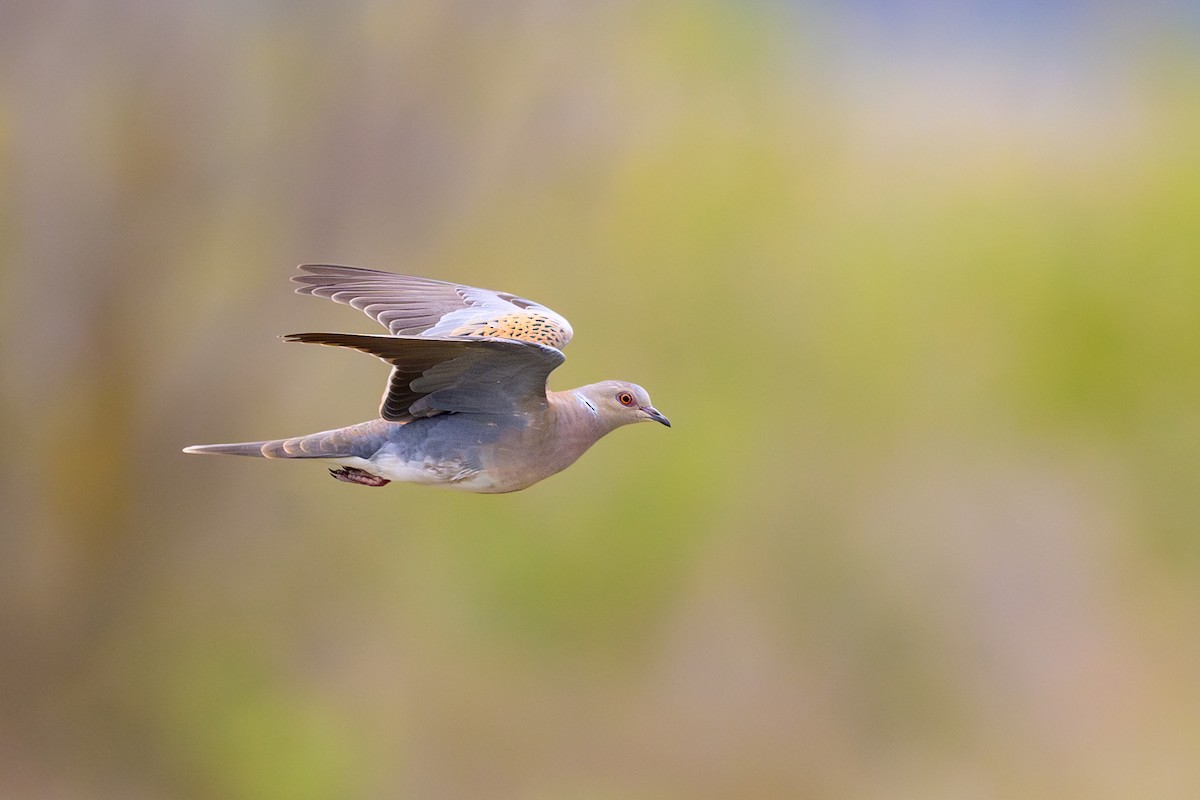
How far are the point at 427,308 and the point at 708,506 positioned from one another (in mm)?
2969

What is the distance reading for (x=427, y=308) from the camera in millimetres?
2525

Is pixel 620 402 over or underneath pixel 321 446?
over

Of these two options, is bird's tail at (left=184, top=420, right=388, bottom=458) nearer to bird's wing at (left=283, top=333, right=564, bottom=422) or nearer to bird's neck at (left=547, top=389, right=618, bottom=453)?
bird's wing at (left=283, top=333, right=564, bottom=422)

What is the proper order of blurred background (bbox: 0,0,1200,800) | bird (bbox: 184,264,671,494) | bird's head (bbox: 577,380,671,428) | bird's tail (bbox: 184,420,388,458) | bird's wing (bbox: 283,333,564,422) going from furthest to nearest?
1. blurred background (bbox: 0,0,1200,800)
2. bird's head (bbox: 577,380,671,428)
3. bird's tail (bbox: 184,420,388,458)
4. bird (bbox: 184,264,671,494)
5. bird's wing (bbox: 283,333,564,422)

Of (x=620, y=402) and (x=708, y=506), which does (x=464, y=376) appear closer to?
(x=620, y=402)

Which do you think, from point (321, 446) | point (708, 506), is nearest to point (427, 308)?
point (321, 446)

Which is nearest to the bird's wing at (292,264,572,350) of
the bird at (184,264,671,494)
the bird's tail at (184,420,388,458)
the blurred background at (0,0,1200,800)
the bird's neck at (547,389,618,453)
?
the bird at (184,264,671,494)

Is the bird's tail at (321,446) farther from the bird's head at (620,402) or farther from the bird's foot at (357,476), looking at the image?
the bird's head at (620,402)

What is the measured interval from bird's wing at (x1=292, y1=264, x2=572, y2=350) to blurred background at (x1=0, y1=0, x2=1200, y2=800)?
1984 millimetres

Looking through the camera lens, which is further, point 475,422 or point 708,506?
point 708,506

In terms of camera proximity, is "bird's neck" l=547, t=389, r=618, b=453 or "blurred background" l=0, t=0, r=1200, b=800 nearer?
"bird's neck" l=547, t=389, r=618, b=453

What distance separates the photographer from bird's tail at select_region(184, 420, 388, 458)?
2.13m

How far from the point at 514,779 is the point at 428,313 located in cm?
330

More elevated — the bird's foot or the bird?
the bird
